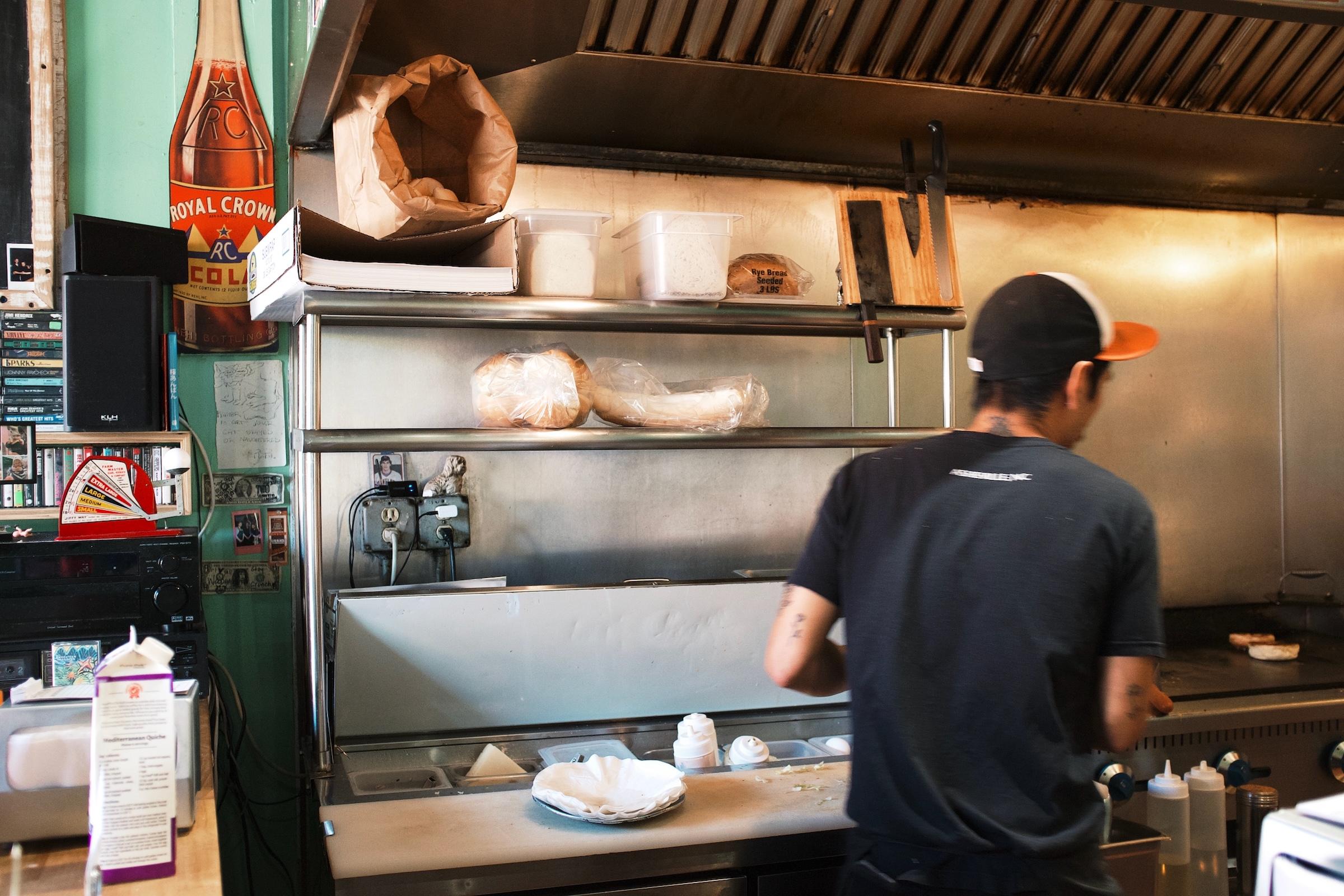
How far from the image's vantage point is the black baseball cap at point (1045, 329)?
130 centimetres

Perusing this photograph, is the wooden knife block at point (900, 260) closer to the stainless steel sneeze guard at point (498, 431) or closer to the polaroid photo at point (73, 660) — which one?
the stainless steel sneeze guard at point (498, 431)

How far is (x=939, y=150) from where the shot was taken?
98.8 inches

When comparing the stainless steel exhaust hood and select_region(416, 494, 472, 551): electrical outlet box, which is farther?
select_region(416, 494, 472, 551): electrical outlet box

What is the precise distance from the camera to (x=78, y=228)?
2.03 m

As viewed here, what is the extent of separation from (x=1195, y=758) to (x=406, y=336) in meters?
1.95

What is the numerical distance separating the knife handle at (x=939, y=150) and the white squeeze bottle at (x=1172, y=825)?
1389 mm

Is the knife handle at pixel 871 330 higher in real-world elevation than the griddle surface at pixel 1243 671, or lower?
higher

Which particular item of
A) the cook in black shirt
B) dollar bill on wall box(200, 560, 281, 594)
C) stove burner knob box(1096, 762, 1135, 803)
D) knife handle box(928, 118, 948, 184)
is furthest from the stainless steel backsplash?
the cook in black shirt

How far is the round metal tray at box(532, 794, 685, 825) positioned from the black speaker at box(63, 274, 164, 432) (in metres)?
1.14

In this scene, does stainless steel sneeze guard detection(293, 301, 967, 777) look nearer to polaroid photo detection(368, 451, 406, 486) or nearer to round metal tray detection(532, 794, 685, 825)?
polaroid photo detection(368, 451, 406, 486)

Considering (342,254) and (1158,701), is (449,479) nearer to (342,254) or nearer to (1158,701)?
(342,254)

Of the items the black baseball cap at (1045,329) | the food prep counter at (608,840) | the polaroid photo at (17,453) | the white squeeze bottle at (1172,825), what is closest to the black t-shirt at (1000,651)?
the black baseball cap at (1045,329)

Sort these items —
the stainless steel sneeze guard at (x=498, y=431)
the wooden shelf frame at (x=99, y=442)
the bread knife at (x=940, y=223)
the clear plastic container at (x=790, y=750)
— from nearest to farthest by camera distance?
1. the stainless steel sneeze guard at (x=498, y=431)
2. the clear plastic container at (x=790, y=750)
3. the wooden shelf frame at (x=99, y=442)
4. the bread knife at (x=940, y=223)

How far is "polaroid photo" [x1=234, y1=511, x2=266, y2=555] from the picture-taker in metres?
2.35
